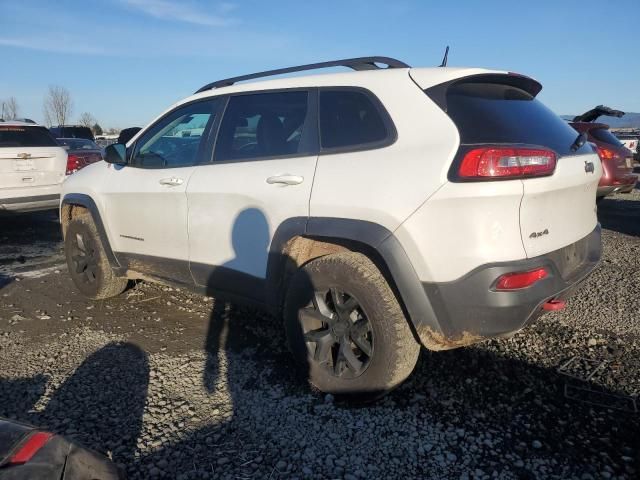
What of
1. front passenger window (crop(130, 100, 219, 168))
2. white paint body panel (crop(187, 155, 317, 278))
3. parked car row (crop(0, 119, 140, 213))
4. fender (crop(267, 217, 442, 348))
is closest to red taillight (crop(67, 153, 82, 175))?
parked car row (crop(0, 119, 140, 213))

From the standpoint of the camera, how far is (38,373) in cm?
342

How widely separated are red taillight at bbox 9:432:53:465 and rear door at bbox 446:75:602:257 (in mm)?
2122

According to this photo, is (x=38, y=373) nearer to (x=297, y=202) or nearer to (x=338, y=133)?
(x=297, y=202)

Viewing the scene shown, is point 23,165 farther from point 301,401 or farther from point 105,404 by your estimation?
point 301,401

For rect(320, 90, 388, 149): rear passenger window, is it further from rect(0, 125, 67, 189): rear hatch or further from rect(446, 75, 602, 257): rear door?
rect(0, 125, 67, 189): rear hatch

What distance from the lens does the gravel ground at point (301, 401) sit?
8.00ft

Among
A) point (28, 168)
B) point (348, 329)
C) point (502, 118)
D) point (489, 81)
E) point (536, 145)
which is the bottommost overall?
point (348, 329)

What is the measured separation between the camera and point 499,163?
240 cm

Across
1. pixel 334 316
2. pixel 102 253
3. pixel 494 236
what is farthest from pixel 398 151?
pixel 102 253

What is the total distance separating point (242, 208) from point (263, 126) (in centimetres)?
61

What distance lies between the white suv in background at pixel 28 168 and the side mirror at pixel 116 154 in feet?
12.4

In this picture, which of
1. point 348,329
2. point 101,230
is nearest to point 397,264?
point 348,329

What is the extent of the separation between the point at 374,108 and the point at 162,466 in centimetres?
216

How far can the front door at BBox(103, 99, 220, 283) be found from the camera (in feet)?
12.4
